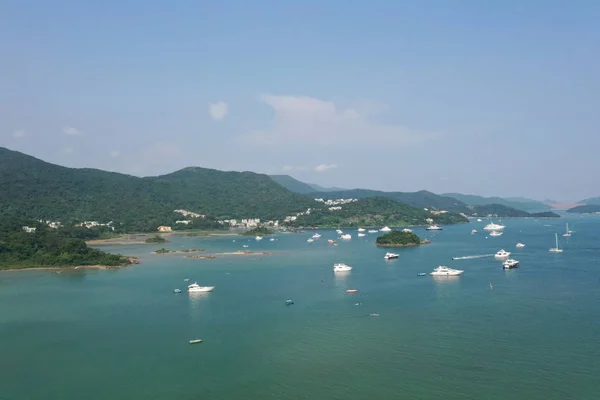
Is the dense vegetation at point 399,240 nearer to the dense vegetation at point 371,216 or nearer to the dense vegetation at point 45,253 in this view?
the dense vegetation at point 45,253

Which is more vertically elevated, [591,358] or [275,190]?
[275,190]

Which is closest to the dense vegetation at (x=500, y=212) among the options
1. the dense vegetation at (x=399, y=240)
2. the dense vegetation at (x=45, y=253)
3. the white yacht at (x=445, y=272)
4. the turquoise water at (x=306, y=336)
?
the dense vegetation at (x=399, y=240)

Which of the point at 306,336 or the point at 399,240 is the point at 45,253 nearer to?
the point at 306,336

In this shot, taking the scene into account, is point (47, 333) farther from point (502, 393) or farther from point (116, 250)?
point (116, 250)

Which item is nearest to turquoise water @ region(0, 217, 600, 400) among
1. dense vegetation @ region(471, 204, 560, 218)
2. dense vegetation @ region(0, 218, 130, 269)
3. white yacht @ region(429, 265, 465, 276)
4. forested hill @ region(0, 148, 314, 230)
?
white yacht @ region(429, 265, 465, 276)

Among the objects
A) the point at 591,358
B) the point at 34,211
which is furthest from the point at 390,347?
the point at 34,211

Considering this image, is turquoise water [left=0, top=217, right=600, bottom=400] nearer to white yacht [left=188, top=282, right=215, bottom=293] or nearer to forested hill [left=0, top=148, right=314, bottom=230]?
white yacht [left=188, top=282, right=215, bottom=293]

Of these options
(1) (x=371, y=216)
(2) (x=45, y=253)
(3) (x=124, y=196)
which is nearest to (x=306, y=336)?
(2) (x=45, y=253)
